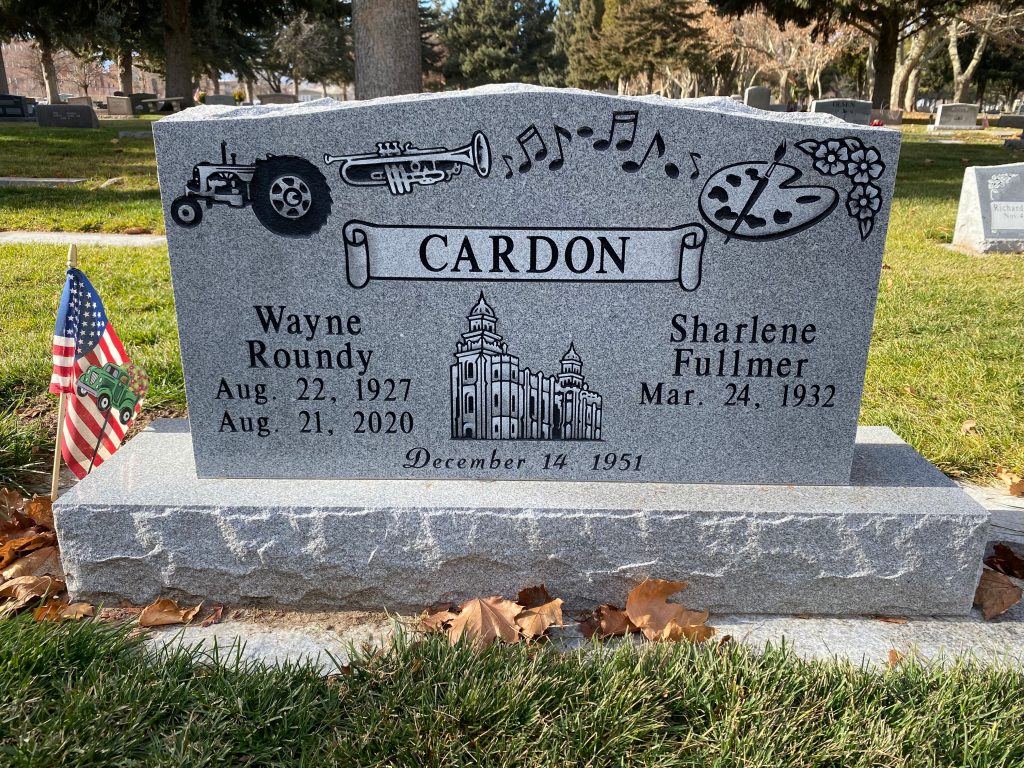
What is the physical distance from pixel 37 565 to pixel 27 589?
194mm

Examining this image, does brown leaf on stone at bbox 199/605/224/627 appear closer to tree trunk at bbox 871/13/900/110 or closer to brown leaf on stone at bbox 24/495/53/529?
brown leaf on stone at bbox 24/495/53/529

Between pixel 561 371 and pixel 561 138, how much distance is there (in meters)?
0.78

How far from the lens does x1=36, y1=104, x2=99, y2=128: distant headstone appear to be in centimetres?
2502

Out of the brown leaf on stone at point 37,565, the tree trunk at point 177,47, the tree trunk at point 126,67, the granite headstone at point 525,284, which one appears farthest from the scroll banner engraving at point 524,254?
the tree trunk at point 126,67

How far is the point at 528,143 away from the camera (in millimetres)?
2521

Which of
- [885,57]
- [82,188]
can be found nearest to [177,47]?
[82,188]

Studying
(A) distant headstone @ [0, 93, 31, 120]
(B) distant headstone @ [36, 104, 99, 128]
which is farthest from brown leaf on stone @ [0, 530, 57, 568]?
(A) distant headstone @ [0, 93, 31, 120]

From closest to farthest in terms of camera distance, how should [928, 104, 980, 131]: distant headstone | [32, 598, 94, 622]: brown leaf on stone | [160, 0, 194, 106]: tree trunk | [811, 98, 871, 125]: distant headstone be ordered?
[32, 598, 94, 622]: brown leaf on stone < [811, 98, 871, 125]: distant headstone < [160, 0, 194, 106]: tree trunk < [928, 104, 980, 131]: distant headstone

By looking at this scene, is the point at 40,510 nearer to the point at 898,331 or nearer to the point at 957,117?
the point at 898,331

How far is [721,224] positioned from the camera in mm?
2592

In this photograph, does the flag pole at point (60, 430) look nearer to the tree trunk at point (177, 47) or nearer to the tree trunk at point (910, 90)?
the tree trunk at point (177, 47)

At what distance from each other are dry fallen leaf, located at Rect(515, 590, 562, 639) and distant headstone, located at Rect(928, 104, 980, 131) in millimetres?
37875

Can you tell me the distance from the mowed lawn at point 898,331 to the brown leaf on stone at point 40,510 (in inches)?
16.2

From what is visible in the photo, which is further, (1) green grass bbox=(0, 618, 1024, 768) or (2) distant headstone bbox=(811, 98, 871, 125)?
(2) distant headstone bbox=(811, 98, 871, 125)
